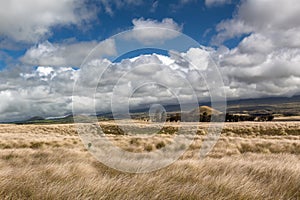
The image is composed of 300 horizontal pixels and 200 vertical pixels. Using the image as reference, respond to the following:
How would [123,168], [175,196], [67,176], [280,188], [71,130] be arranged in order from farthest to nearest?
[71,130]
[123,168]
[67,176]
[280,188]
[175,196]

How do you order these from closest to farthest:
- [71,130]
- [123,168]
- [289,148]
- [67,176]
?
[67,176] < [123,168] < [289,148] < [71,130]

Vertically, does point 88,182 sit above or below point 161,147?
above

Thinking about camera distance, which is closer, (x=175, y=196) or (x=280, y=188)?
(x=175, y=196)

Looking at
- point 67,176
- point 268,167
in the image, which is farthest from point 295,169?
point 67,176

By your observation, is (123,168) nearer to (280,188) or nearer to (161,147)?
(280,188)

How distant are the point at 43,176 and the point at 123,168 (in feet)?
6.43

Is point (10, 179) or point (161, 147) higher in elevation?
point (10, 179)

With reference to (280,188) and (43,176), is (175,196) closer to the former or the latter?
(280,188)

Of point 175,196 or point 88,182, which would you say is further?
point 88,182

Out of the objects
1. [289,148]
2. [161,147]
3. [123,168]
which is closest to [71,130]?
[161,147]

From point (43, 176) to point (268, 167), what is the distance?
4866 mm

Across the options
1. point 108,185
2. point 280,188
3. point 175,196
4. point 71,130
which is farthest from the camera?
point 71,130

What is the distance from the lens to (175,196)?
450 cm

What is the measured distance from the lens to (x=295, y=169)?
21.6 ft
